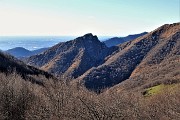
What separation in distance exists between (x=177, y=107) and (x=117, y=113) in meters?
18.4

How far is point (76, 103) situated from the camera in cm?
3036

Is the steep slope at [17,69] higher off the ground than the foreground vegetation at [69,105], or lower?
lower

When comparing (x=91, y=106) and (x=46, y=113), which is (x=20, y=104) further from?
(x=91, y=106)

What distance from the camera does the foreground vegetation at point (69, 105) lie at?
94.2 ft

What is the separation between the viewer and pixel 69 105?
3180 centimetres

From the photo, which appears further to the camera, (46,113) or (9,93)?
(9,93)

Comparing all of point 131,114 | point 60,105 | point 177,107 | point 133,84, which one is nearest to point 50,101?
point 60,105

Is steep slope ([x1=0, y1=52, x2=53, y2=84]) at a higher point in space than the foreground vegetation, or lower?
lower

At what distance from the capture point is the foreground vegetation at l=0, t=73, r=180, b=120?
28714mm

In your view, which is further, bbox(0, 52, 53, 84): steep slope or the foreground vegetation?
bbox(0, 52, 53, 84): steep slope

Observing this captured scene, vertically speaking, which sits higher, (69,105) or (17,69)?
(69,105)

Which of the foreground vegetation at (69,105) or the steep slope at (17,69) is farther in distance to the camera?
the steep slope at (17,69)

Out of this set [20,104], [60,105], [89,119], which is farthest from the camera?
[20,104]

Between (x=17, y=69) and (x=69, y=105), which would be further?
(x=17, y=69)
